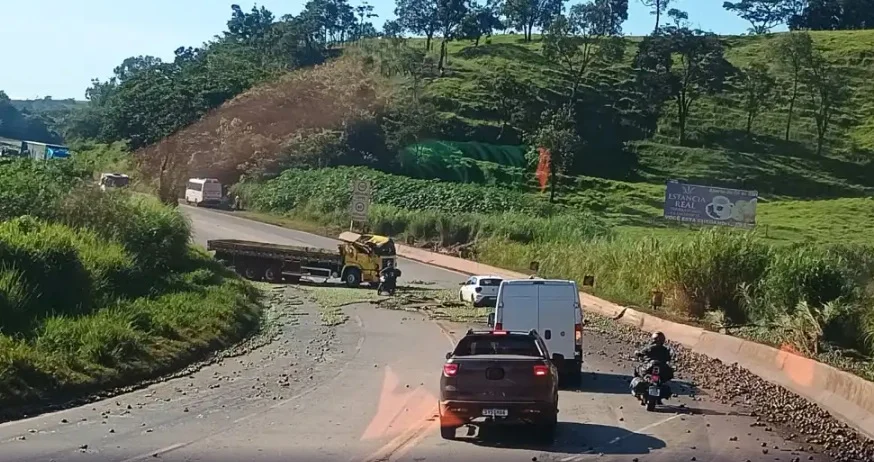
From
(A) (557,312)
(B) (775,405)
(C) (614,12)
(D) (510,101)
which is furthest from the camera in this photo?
(C) (614,12)

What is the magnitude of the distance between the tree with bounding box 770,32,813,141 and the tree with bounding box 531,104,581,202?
111 ft

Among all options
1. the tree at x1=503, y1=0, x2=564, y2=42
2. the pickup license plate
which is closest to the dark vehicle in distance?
the pickup license plate

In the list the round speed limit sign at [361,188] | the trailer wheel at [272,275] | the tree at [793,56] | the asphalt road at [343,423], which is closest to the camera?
the asphalt road at [343,423]

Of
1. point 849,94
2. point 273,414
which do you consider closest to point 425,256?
point 273,414

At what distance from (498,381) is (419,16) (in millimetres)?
146800

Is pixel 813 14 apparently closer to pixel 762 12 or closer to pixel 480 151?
pixel 762 12

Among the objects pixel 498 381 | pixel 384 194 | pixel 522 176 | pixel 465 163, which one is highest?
pixel 465 163

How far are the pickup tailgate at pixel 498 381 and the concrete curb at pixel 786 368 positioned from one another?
17.6 feet

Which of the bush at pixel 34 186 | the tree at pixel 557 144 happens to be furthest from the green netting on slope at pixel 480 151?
the bush at pixel 34 186

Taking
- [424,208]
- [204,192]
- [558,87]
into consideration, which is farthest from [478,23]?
[424,208]

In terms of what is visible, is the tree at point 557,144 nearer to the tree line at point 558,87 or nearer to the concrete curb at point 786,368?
the tree line at point 558,87

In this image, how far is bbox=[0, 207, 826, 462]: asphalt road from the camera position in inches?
563

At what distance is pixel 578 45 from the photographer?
13175 centimetres

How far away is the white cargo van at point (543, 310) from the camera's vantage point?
77.3ft
